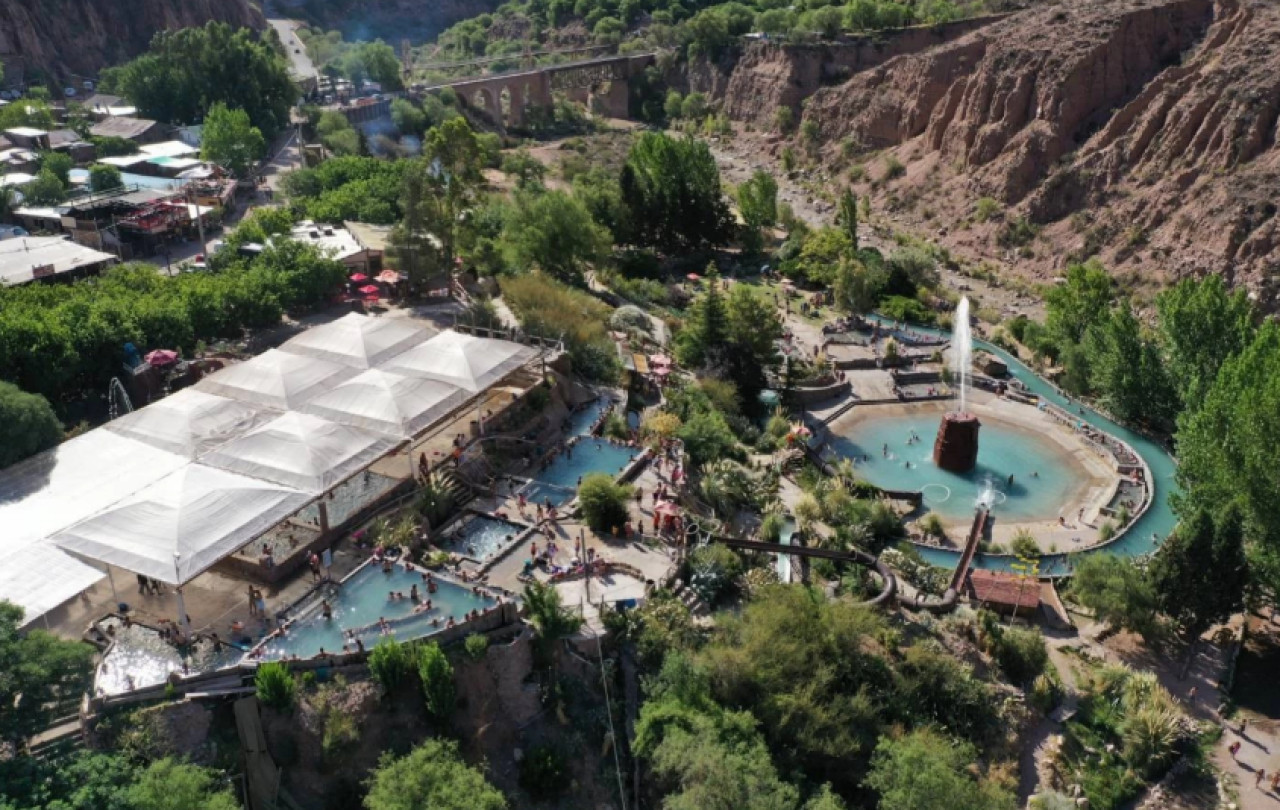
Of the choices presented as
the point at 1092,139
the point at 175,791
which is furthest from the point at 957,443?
the point at 1092,139

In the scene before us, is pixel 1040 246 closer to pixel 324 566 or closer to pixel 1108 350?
pixel 1108 350

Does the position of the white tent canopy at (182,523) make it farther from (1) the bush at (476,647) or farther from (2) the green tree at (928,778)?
(2) the green tree at (928,778)

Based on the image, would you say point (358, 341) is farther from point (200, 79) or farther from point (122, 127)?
point (200, 79)

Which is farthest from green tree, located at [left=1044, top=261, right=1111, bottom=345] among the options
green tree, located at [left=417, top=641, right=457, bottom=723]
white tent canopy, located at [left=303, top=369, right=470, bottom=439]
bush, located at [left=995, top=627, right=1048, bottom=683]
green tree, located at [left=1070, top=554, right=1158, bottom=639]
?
green tree, located at [left=417, top=641, right=457, bottom=723]

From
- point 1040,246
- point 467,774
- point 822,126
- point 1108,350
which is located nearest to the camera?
point 467,774

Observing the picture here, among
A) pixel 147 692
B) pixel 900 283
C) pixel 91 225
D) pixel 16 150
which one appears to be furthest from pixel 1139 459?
pixel 16 150

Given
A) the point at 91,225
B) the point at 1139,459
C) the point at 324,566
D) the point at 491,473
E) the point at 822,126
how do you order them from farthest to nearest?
the point at 822,126, the point at 91,225, the point at 1139,459, the point at 491,473, the point at 324,566

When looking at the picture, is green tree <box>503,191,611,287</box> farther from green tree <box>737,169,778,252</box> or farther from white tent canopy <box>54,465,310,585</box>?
white tent canopy <box>54,465,310,585</box>
